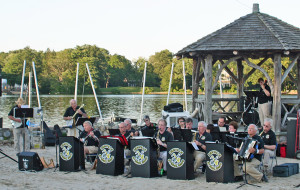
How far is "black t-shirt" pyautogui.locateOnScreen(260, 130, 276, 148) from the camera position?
982 centimetres

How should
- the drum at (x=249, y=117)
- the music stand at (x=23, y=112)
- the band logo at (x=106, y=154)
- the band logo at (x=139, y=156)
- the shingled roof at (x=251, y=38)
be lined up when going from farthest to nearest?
1. the drum at (x=249, y=117)
2. the shingled roof at (x=251, y=38)
3. the music stand at (x=23, y=112)
4. the band logo at (x=106, y=154)
5. the band logo at (x=139, y=156)

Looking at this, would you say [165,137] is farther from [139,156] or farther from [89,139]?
[89,139]

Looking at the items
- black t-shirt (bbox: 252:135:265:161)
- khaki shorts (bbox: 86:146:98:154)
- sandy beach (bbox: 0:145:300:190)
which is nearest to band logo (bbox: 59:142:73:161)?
sandy beach (bbox: 0:145:300:190)

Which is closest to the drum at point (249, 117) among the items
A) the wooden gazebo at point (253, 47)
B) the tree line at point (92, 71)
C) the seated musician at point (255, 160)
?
the wooden gazebo at point (253, 47)

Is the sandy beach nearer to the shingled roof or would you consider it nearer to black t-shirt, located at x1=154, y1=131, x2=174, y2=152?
black t-shirt, located at x1=154, y1=131, x2=174, y2=152

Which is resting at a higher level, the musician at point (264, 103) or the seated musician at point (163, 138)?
the musician at point (264, 103)

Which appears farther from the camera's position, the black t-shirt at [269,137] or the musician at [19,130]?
the musician at [19,130]

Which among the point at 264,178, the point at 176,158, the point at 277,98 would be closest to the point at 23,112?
the point at 176,158

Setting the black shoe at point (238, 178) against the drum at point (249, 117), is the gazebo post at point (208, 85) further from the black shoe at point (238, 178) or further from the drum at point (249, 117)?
the black shoe at point (238, 178)

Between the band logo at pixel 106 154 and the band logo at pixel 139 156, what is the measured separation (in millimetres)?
480

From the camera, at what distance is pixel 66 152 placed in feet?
33.1

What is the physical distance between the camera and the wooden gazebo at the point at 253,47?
14.4 m

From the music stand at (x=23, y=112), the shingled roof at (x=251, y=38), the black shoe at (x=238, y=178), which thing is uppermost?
the shingled roof at (x=251, y=38)

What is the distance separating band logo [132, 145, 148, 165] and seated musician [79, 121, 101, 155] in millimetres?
1454
